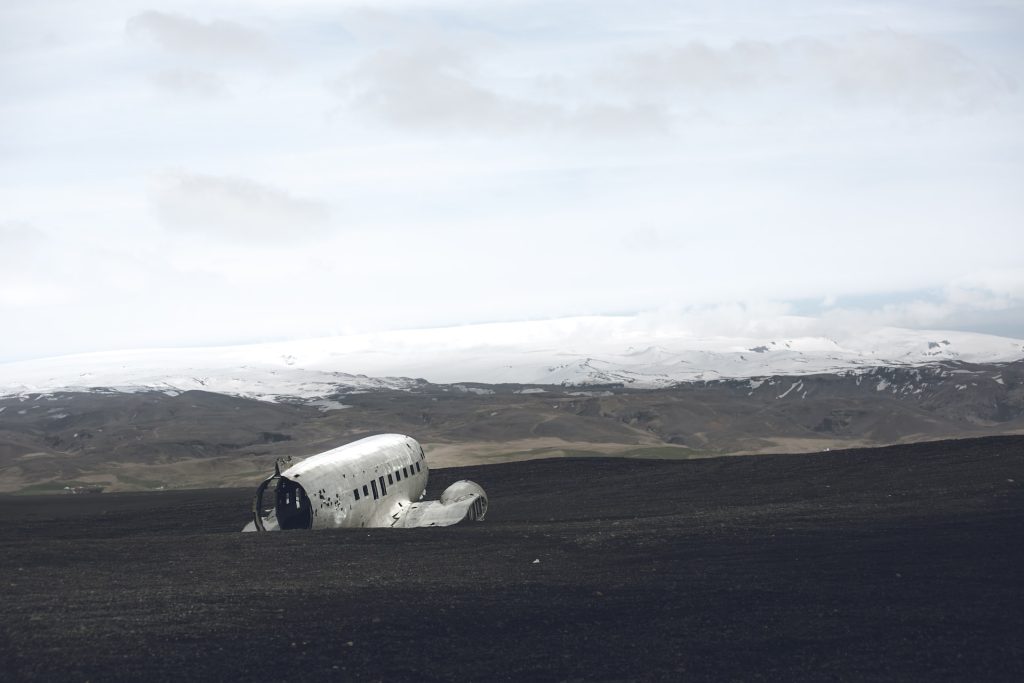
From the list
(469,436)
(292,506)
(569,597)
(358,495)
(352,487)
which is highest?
(352,487)

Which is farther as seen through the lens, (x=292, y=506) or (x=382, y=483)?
(x=382, y=483)

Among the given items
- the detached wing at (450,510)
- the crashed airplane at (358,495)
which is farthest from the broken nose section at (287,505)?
the detached wing at (450,510)

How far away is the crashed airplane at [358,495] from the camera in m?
33.2

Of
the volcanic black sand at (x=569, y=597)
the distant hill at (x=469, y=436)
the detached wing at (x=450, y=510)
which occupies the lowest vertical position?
the distant hill at (x=469, y=436)

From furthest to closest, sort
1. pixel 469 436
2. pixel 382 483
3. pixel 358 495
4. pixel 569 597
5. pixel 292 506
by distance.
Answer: pixel 469 436, pixel 382 483, pixel 358 495, pixel 292 506, pixel 569 597

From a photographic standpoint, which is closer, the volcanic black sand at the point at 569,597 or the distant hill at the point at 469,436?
the volcanic black sand at the point at 569,597

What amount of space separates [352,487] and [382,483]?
2.12 meters

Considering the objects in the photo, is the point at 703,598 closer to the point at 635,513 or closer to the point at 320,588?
the point at 320,588

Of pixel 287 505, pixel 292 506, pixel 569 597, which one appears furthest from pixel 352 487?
pixel 569 597

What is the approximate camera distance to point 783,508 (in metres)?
29.5

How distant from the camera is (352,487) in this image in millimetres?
34562

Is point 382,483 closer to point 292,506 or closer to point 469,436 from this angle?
point 292,506

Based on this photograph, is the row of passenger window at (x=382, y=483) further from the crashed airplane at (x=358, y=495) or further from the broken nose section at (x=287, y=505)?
the broken nose section at (x=287, y=505)

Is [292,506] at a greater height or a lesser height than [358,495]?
lesser
